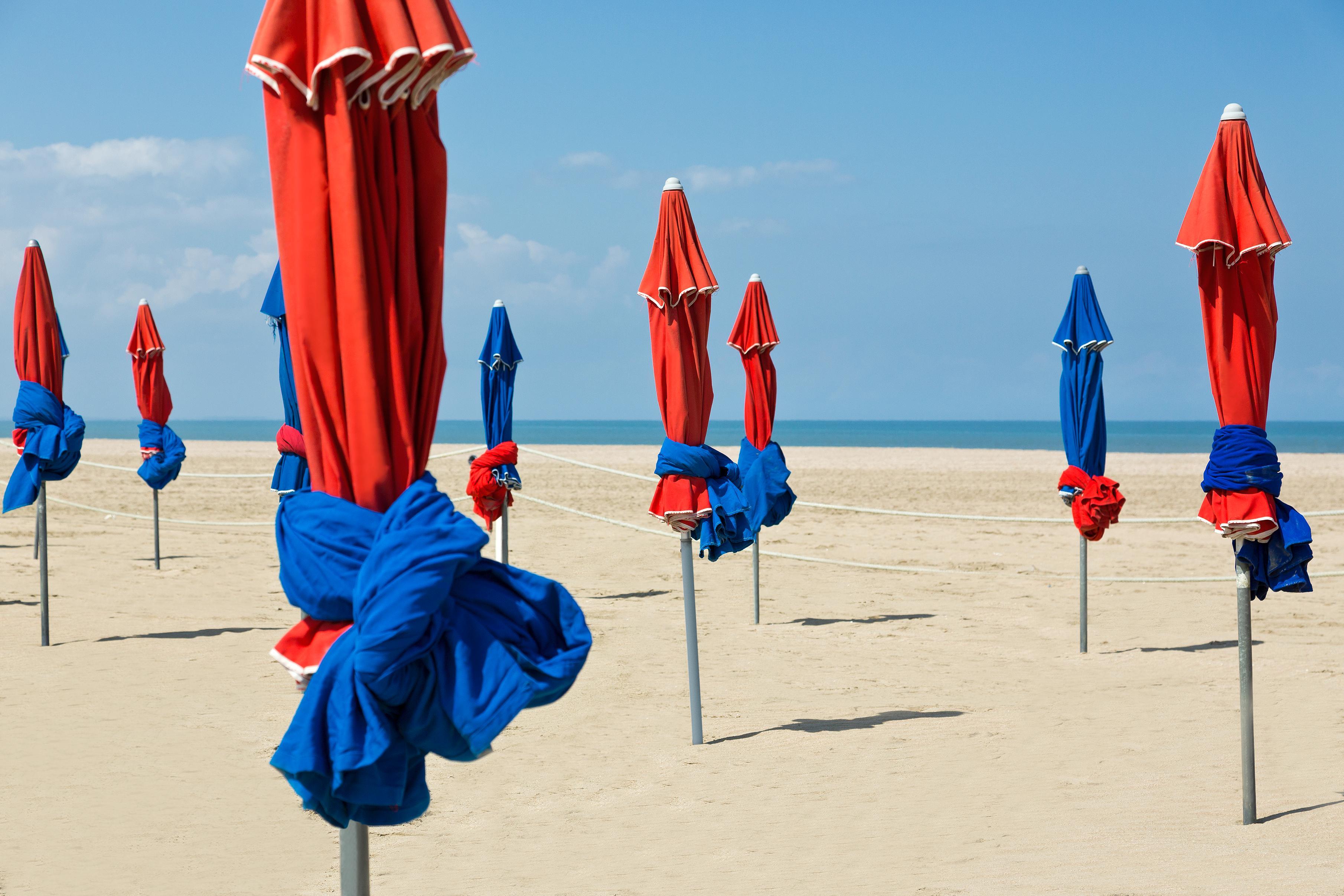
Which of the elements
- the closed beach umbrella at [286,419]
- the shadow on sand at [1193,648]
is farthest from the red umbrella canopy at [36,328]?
the shadow on sand at [1193,648]

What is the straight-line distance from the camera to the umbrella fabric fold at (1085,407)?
8875mm

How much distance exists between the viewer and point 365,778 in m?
2.15

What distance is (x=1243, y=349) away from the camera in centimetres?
493

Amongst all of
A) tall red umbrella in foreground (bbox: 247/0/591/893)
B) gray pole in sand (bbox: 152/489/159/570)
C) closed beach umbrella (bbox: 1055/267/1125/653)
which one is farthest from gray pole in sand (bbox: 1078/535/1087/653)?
gray pole in sand (bbox: 152/489/159/570)

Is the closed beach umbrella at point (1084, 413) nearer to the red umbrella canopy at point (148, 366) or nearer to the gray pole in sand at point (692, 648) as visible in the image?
the gray pole in sand at point (692, 648)

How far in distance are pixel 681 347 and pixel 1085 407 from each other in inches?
169

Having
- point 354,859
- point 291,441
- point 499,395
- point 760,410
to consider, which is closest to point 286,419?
point 291,441

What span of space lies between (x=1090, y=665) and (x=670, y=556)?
24.0 ft

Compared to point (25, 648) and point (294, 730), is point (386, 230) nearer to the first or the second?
point (294, 730)

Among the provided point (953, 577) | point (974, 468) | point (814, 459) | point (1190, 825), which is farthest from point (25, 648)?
point (814, 459)

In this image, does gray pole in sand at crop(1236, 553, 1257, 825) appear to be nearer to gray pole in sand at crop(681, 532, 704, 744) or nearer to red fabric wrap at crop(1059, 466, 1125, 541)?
gray pole in sand at crop(681, 532, 704, 744)

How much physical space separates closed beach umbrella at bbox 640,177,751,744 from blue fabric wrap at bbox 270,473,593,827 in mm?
4012

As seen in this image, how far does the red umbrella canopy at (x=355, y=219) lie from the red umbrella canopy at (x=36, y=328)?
731cm

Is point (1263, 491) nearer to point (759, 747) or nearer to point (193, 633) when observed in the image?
point (759, 747)
